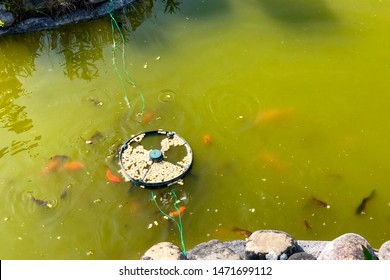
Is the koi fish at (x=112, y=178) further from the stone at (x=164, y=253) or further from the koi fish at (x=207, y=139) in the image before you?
the stone at (x=164, y=253)

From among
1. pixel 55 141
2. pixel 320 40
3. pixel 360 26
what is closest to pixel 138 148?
pixel 55 141

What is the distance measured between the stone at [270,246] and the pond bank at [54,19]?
11.7 feet

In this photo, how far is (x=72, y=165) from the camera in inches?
160

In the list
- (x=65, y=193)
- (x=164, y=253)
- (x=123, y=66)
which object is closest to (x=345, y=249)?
(x=164, y=253)

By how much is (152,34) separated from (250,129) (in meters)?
1.81

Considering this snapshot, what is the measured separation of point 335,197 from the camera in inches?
150

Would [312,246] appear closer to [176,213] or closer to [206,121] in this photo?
[176,213]

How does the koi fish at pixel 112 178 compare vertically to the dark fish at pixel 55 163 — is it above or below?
below

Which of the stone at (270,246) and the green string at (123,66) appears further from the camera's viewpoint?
the green string at (123,66)

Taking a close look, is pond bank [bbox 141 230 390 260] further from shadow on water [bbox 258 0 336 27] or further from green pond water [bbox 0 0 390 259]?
shadow on water [bbox 258 0 336 27]

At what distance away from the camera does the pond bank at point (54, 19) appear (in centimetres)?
545

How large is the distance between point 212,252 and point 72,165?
1.56 metres

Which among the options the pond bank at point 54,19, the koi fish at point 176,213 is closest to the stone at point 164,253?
the koi fish at point 176,213

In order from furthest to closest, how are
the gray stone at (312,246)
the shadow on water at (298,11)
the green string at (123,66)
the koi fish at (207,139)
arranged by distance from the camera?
1. the shadow on water at (298,11)
2. the green string at (123,66)
3. the koi fish at (207,139)
4. the gray stone at (312,246)
